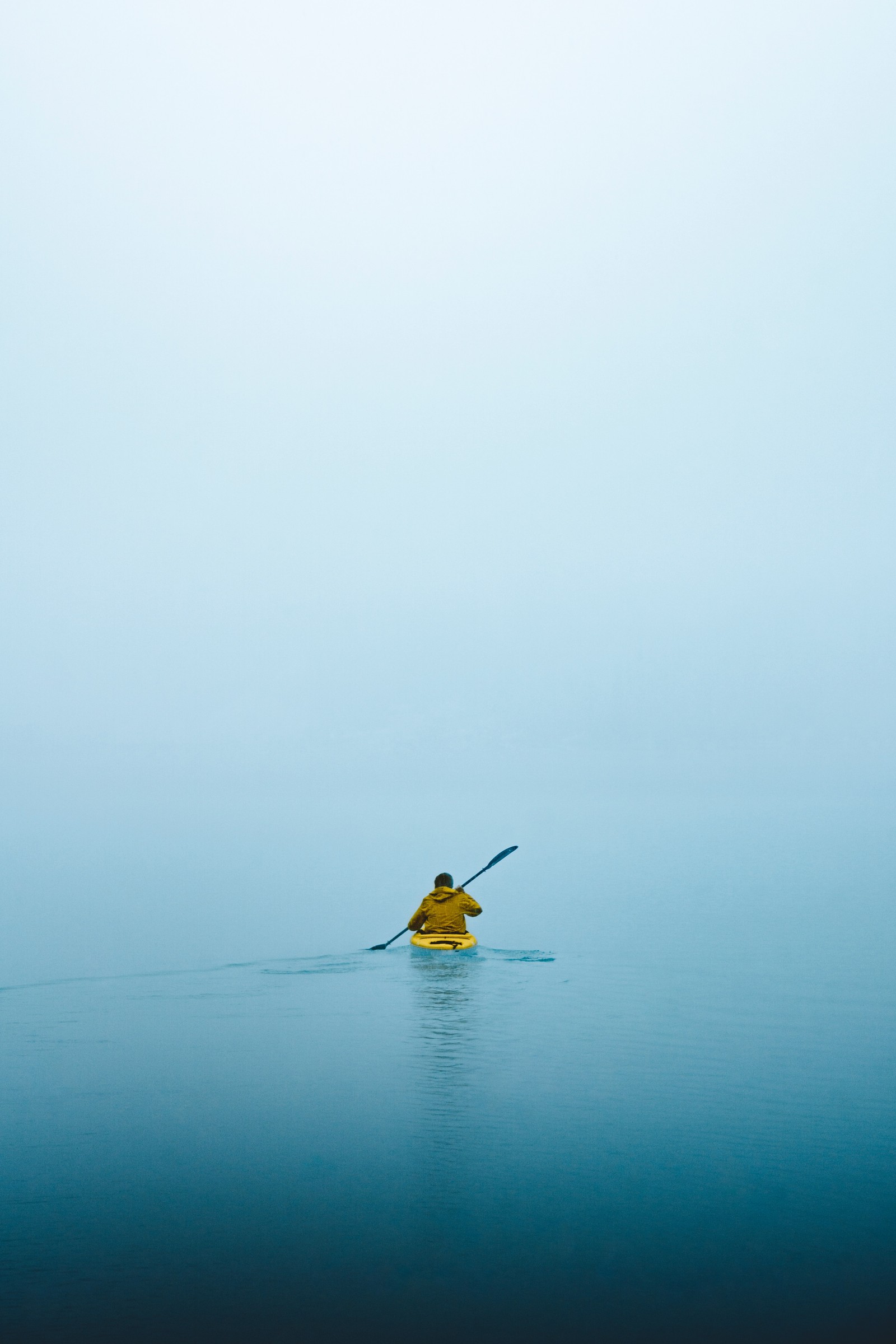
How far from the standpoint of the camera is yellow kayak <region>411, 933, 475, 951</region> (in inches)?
581

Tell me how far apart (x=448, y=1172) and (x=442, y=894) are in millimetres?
8337

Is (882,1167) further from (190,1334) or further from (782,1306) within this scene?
(190,1334)

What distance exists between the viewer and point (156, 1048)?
9805 mm

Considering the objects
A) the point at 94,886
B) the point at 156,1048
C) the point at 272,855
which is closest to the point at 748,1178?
the point at 156,1048

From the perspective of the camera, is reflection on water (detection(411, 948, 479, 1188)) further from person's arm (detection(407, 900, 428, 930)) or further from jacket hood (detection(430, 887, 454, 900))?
jacket hood (detection(430, 887, 454, 900))

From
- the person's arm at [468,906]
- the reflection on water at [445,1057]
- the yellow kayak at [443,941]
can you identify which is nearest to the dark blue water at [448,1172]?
the reflection on water at [445,1057]

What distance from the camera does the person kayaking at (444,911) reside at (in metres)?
14.8

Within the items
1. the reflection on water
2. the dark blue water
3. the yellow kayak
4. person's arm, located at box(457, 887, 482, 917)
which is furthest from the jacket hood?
the dark blue water

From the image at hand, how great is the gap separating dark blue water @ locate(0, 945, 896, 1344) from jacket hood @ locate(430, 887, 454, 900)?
9.62 feet

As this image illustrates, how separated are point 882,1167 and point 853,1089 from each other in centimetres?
183

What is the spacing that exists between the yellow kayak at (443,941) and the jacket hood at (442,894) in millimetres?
482

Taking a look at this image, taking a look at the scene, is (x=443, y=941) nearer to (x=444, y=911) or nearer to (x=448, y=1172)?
(x=444, y=911)

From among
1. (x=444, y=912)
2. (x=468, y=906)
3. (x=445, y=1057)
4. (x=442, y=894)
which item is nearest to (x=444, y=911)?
(x=444, y=912)

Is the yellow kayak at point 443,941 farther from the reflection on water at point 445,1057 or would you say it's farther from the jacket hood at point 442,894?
the jacket hood at point 442,894
